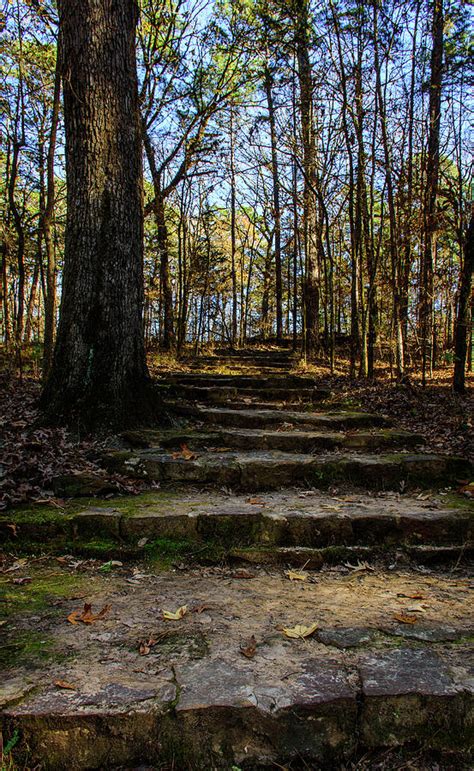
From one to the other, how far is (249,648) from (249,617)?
Answer: 0.29 m

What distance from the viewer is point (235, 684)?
1.64 m

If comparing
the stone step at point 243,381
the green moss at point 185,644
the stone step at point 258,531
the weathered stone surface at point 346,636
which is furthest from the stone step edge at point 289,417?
the green moss at point 185,644

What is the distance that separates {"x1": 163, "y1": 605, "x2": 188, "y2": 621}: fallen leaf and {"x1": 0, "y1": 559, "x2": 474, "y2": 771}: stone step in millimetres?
23

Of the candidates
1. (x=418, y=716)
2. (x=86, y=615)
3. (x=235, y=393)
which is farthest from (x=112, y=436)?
(x=418, y=716)

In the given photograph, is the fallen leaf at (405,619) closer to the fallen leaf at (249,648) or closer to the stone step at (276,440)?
the fallen leaf at (249,648)

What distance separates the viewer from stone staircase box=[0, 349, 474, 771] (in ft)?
4.94

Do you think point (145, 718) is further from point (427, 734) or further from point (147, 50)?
point (147, 50)

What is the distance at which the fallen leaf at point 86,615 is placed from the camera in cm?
208

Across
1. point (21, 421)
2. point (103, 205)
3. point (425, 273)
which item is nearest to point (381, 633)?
point (21, 421)

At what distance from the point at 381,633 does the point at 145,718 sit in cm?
107

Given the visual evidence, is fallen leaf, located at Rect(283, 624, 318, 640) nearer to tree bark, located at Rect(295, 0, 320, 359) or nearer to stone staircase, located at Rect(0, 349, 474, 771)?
stone staircase, located at Rect(0, 349, 474, 771)

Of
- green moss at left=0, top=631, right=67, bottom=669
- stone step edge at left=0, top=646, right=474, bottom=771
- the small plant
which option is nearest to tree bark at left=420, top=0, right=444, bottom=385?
stone step edge at left=0, top=646, right=474, bottom=771

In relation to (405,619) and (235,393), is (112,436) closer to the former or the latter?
(235,393)

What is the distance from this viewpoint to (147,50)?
30.6 feet
